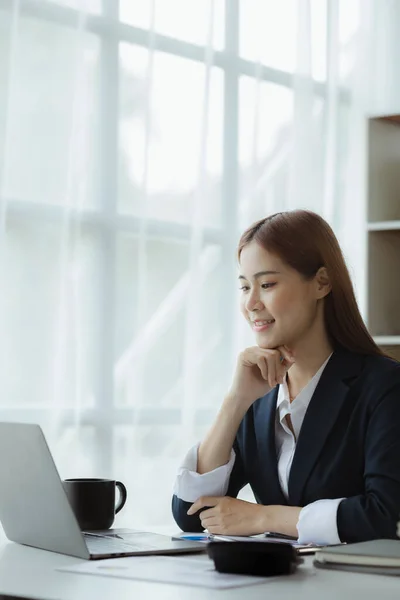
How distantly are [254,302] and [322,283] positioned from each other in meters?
0.16

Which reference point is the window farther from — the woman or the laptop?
the laptop

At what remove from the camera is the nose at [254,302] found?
6.89ft

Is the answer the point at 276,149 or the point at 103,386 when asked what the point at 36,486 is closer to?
the point at 103,386

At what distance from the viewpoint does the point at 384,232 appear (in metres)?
3.55

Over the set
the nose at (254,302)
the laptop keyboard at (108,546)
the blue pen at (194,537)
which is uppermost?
the nose at (254,302)

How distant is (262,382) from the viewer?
83.7 inches

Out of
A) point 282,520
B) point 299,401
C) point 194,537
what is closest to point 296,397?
point 299,401

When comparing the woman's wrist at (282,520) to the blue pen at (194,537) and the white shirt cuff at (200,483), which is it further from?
the white shirt cuff at (200,483)

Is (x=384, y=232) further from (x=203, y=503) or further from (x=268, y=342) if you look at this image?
(x=203, y=503)

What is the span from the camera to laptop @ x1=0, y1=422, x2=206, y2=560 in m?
1.50

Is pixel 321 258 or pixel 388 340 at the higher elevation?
pixel 321 258

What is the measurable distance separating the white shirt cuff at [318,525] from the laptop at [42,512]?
234 mm

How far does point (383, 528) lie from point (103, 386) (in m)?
1.65

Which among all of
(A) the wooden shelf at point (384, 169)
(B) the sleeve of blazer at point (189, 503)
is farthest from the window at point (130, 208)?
(B) the sleeve of blazer at point (189, 503)
